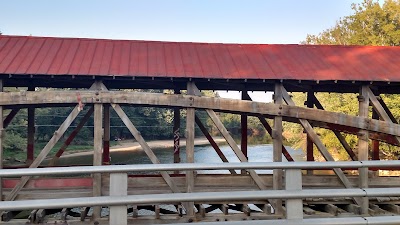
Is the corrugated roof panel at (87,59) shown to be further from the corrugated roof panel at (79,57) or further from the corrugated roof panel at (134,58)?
the corrugated roof panel at (134,58)

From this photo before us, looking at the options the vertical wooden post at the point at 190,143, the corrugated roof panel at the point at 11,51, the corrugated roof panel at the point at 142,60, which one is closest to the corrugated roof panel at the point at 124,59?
the corrugated roof panel at the point at 142,60

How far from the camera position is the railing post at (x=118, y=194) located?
9.22 feet

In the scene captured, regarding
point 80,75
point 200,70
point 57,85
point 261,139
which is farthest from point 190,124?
point 261,139

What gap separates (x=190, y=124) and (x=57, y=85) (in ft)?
15.3

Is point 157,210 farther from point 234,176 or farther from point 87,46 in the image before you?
point 87,46

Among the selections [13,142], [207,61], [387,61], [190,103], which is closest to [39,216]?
[190,103]

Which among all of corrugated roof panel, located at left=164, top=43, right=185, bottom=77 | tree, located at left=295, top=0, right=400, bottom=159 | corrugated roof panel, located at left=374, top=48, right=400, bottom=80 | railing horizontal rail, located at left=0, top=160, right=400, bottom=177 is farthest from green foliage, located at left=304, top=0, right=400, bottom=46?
railing horizontal rail, located at left=0, top=160, right=400, bottom=177

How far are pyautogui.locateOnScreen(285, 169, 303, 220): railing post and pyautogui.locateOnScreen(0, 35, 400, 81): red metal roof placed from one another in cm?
526

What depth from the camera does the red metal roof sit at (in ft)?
26.4

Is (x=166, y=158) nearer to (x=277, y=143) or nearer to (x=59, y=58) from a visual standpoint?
(x=59, y=58)

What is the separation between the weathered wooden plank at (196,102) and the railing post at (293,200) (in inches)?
193

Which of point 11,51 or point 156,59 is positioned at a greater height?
point 11,51

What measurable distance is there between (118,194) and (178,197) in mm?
503

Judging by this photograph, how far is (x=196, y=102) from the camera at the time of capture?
788 cm
